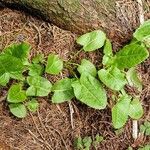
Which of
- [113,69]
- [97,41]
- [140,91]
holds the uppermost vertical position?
[97,41]

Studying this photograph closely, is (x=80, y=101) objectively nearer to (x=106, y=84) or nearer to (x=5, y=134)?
(x=106, y=84)

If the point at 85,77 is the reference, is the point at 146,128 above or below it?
below

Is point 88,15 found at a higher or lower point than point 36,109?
higher

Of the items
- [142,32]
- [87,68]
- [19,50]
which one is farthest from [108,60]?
[19,50]

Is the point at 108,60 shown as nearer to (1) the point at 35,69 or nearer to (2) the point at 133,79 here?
(2) the point at 133,79

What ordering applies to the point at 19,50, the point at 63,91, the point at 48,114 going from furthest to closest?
the point at 48,114 < the point at 63,91 < the point at 19,50

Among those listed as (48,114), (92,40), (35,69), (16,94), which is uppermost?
(92,40)

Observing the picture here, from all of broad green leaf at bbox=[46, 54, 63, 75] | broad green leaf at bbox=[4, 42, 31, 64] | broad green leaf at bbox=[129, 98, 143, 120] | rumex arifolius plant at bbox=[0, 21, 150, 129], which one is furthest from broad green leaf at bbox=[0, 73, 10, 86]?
broad green leaf at bbox=[129, 98, 143, 120]

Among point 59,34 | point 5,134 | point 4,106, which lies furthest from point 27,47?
point 5,134
